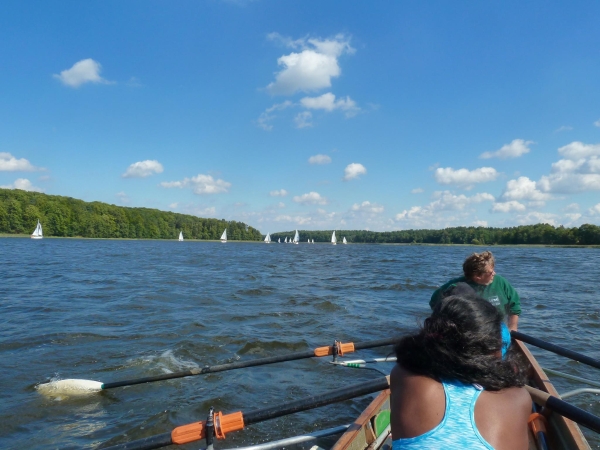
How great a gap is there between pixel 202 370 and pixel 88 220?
367 feet

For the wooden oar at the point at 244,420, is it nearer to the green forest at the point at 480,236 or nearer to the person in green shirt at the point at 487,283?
the person in green shirt at the point at 487,283

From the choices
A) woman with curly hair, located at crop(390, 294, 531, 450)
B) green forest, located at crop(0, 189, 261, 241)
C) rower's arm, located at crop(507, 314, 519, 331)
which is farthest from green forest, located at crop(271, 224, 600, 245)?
woman with curly hair, located at crop(390, 294, 531, 450)

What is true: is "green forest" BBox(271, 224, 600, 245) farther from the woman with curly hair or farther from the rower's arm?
the woman with curly hair

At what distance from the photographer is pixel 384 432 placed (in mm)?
4418

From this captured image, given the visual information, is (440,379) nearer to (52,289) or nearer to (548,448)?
(548,448)

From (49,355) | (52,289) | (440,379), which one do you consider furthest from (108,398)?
(52,289)

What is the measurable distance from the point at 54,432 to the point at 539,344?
6.79m

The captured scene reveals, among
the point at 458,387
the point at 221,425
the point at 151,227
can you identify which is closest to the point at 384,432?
the point at 221,425

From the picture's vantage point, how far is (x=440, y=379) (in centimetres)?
203

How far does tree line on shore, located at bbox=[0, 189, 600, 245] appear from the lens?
300 ft

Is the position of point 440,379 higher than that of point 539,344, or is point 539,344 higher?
point 440,379

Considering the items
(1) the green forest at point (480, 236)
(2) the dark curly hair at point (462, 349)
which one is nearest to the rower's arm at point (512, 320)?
(2) the dark curly hair at point (462, 349)

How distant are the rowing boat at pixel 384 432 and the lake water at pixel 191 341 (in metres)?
1.64

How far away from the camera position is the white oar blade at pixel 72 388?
664 cm
